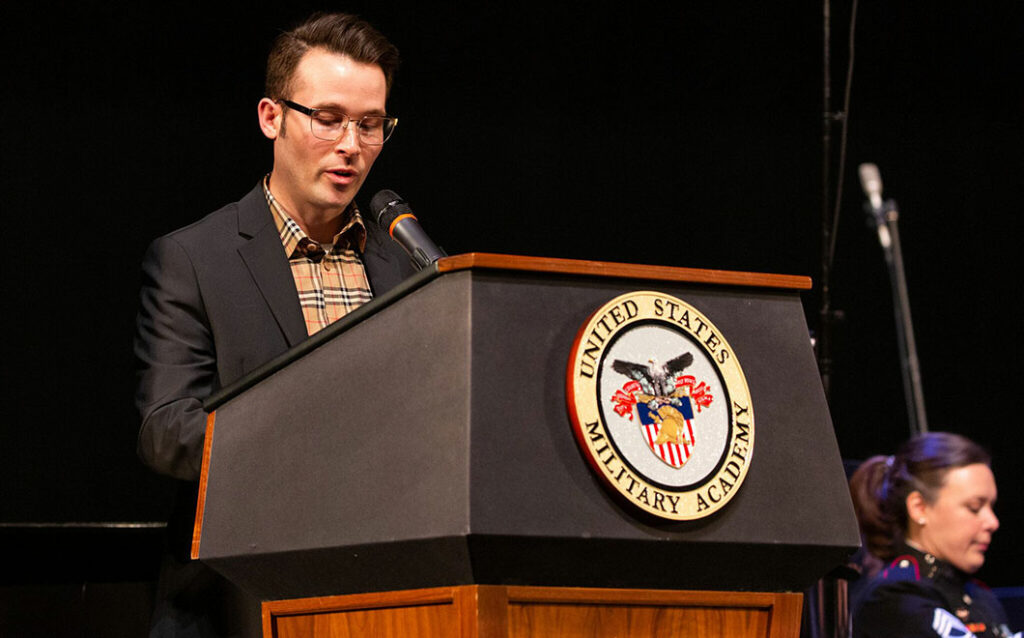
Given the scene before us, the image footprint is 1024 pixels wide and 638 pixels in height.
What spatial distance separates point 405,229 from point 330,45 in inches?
15.0

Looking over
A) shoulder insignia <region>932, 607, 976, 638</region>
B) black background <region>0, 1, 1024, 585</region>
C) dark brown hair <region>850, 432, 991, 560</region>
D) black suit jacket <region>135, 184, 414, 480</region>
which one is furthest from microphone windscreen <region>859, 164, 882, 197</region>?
black suit jacket <region>135, 184, 414, 480</region>

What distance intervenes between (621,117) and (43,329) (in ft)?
5.91

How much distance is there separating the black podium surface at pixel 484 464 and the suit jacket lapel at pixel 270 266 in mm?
314

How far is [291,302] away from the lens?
164cm

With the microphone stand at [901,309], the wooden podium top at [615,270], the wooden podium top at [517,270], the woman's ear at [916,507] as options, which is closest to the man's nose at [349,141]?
the wooden podium top at [517,270]

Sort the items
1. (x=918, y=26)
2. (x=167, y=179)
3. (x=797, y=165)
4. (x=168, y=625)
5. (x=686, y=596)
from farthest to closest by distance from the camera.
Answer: (x=918, y=26) < (x=797, y=165) < (x=167, y=179) < (x=168, y=625) < (x=686, y=596)

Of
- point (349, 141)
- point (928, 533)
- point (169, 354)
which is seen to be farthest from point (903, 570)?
point (169, 354)

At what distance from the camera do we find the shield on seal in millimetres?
1130

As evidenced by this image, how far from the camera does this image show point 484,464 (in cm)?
105

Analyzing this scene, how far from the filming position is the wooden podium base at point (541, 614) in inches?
42.2

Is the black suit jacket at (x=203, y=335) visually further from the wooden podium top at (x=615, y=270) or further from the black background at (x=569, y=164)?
the black background at (x=569, y=164)

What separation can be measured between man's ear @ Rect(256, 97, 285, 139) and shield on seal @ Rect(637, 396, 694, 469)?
88 centimetres

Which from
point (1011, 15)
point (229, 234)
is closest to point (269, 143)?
point (229, 234)

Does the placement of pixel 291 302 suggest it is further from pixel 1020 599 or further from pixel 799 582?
pixel 1020 599
